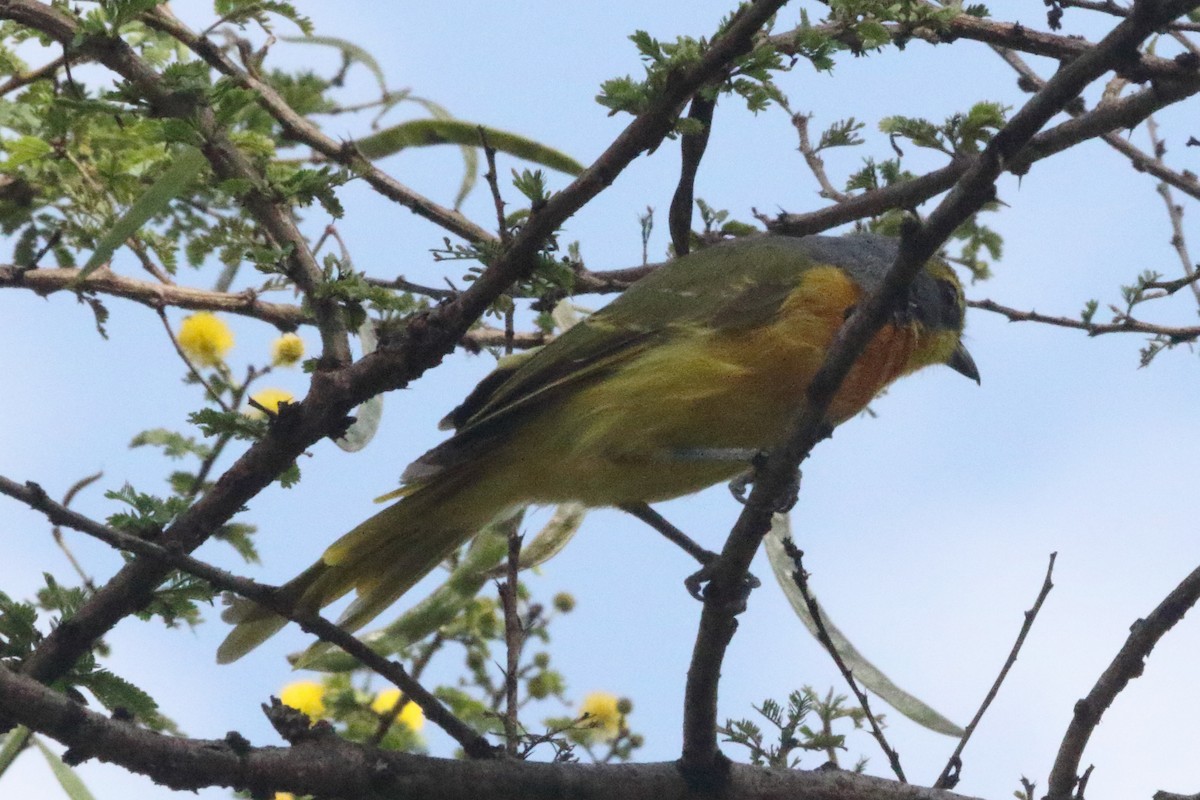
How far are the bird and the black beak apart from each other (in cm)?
93

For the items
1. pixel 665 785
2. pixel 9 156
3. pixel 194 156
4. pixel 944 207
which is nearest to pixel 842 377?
pixel 944 207

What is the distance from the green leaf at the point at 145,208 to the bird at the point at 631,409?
1419 millimetres

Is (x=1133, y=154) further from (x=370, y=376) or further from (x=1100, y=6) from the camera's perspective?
(x=370, y=376)

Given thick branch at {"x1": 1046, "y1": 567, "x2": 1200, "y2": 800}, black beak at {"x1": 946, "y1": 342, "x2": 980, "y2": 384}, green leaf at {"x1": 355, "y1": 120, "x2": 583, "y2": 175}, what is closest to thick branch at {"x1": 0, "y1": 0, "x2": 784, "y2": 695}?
thick branch at {"x1": 1046, "y1": 567, "x2": 1200, "y2": 800}

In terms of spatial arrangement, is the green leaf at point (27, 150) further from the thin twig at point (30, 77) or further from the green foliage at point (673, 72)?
the green foliage at point (673, 72)

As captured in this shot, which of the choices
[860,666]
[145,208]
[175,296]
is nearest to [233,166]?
[145,208]

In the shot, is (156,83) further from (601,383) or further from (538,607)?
(538,607)

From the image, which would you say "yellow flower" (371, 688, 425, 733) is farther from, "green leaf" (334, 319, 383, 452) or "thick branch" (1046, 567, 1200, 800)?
"thick branch" (1046, 567, 1200, 800)

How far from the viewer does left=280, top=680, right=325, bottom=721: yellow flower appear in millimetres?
5180

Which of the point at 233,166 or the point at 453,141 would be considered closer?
the point at 233,166

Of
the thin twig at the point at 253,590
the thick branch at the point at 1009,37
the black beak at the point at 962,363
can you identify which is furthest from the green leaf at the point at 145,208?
the black beak at the point at 962,363

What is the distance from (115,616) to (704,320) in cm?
224

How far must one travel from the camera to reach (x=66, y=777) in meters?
3.15

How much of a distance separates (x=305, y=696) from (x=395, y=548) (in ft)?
4.19
